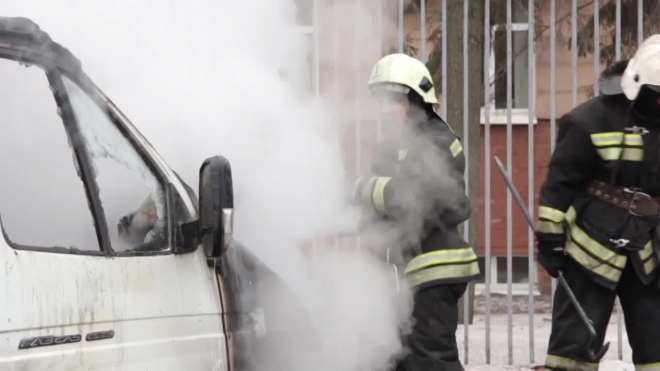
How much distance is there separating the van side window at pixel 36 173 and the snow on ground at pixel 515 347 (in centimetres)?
403

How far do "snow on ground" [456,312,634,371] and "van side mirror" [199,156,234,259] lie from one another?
11.9ft

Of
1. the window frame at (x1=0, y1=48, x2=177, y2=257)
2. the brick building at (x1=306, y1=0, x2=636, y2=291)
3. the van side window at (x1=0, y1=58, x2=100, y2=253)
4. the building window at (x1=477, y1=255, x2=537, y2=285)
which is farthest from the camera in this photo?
the building window at (x1=477, y1=255, x2=537, y2=285)

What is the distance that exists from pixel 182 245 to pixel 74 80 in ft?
1.99

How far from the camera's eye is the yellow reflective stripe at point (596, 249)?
4.42m

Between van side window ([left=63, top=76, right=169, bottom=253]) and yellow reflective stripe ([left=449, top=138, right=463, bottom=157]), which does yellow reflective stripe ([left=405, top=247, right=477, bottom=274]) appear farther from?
van side window ([left=63, top=76, right=169, bottom=253])

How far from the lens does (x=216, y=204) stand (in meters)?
3.10

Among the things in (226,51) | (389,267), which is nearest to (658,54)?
(389,267)

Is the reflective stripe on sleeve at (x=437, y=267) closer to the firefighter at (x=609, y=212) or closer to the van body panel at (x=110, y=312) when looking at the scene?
the firefighter at (x=609, y=212)

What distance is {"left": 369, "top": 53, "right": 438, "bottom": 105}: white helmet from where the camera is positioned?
176 inches

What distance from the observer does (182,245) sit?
10.4 ft

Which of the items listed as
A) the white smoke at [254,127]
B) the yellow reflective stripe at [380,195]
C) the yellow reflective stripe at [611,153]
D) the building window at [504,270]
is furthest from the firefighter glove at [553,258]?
the building window at [504,270]

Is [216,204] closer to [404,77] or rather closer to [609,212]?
[404,77]

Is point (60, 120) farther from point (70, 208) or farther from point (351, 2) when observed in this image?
point (351, 2)

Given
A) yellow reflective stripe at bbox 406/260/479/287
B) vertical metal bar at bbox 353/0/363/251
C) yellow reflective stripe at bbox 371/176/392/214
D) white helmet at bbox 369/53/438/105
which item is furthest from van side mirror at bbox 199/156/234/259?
vertical metal bar at bbox 353/0/363/251
